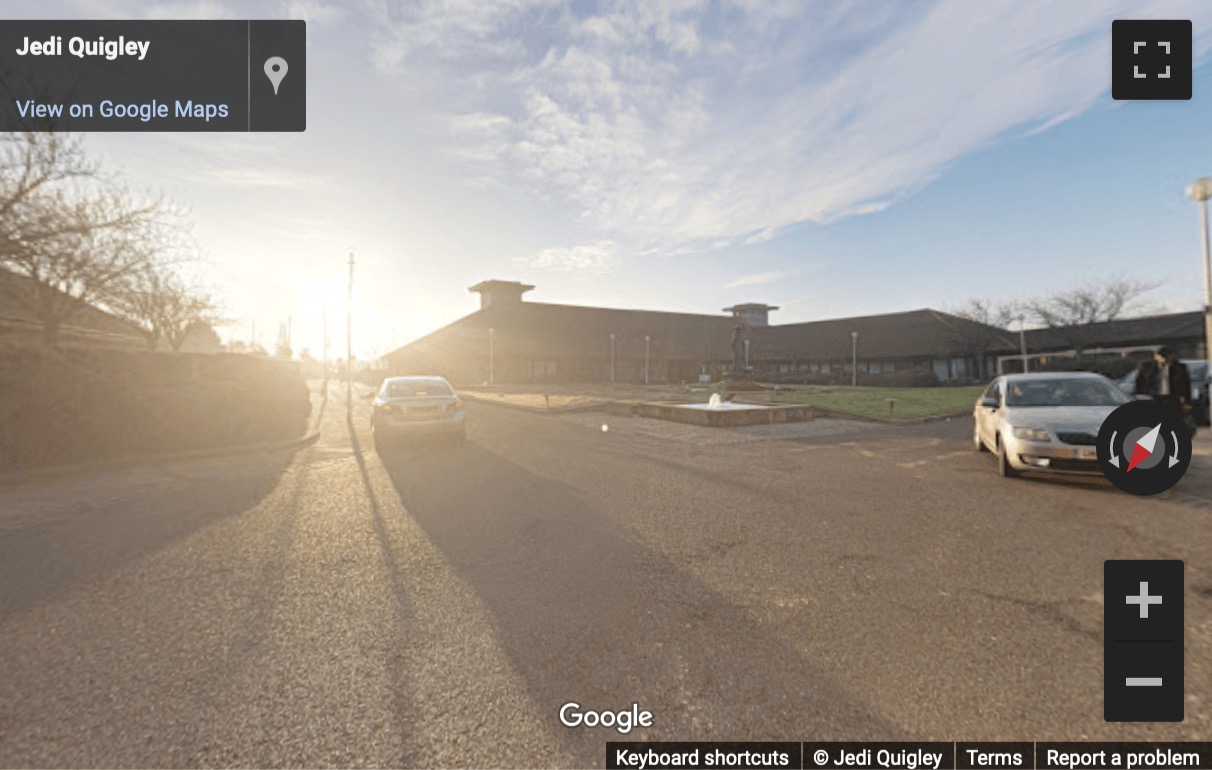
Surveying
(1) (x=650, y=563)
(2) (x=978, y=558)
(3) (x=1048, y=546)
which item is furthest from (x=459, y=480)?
(3) (x=1048, y=546)

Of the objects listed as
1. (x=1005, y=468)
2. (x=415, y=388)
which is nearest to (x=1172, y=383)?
(x=1005, y=468)

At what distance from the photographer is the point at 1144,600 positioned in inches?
102

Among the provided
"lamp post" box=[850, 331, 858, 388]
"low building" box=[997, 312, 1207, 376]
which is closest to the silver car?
→ "low building" box=[997, 312, 1207, 376]

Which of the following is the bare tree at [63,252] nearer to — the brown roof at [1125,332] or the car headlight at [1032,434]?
the car headlight at [1032,434]

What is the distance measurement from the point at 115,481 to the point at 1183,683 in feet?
37.6

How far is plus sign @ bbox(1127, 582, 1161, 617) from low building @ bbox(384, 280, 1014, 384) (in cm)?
3623

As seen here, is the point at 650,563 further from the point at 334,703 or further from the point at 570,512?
the point at 334,703

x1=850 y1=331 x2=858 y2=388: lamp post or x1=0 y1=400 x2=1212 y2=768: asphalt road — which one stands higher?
x1=850 y1=331 x2=858 y2=388: lamp post

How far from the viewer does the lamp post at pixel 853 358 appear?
43.6m

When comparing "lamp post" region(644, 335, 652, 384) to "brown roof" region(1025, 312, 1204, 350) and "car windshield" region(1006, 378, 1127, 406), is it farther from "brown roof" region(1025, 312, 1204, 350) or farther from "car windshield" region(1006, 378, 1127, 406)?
"car windshield" region(1006, 378, 1127, 406)

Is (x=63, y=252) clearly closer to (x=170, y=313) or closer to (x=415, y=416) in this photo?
(x=415, y=416)

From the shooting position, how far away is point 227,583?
3.73 metres

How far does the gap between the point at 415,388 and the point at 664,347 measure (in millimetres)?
44784

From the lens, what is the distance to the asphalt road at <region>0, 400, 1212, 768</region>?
2.11 metres
